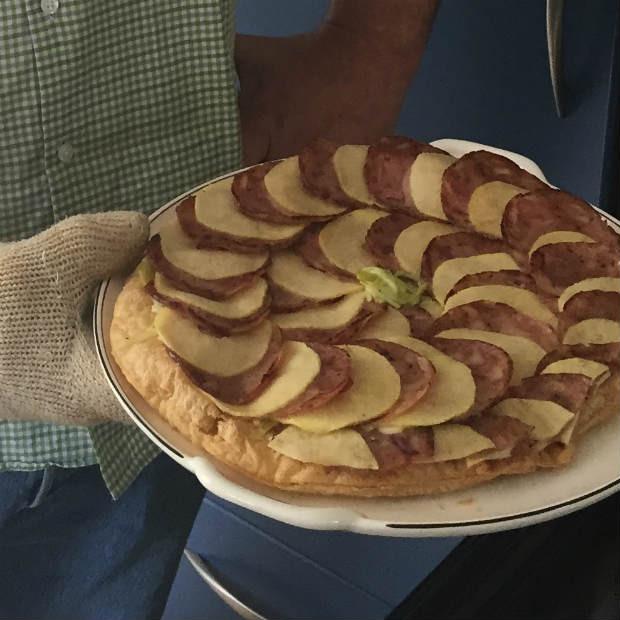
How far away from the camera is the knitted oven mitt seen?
771 mm

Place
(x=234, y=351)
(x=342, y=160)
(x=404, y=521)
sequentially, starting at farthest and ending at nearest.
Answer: (x=342, y=160) < (x=234, y=351) < (x=404, y=521)

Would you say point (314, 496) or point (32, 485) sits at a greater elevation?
point (314, 496)

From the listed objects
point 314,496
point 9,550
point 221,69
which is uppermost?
point 221,69

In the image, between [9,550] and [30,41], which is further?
[9,550]

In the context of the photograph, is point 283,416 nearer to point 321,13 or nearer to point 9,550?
point 9,550

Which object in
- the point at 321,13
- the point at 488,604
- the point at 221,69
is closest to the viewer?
the point at 221,69

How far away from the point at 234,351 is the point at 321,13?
4.28 feet

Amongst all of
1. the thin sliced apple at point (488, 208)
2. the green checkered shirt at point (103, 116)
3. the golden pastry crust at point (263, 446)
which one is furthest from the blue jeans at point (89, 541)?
the thin sliced apple at point (488, 208)

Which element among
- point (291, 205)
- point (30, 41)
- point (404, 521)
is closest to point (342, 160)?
point (291, 205)

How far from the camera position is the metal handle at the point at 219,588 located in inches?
66.9

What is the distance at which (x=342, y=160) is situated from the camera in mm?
1020

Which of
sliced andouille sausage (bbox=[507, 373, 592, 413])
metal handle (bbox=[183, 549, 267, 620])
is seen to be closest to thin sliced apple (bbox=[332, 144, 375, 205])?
sliced andouille sausage (bbox=[507, 373, 592, 413])

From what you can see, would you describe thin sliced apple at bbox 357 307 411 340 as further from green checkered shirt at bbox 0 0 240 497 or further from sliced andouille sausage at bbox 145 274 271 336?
green checkered shirt at bbox 0 0 240 497

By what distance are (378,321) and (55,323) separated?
11.7 inches
